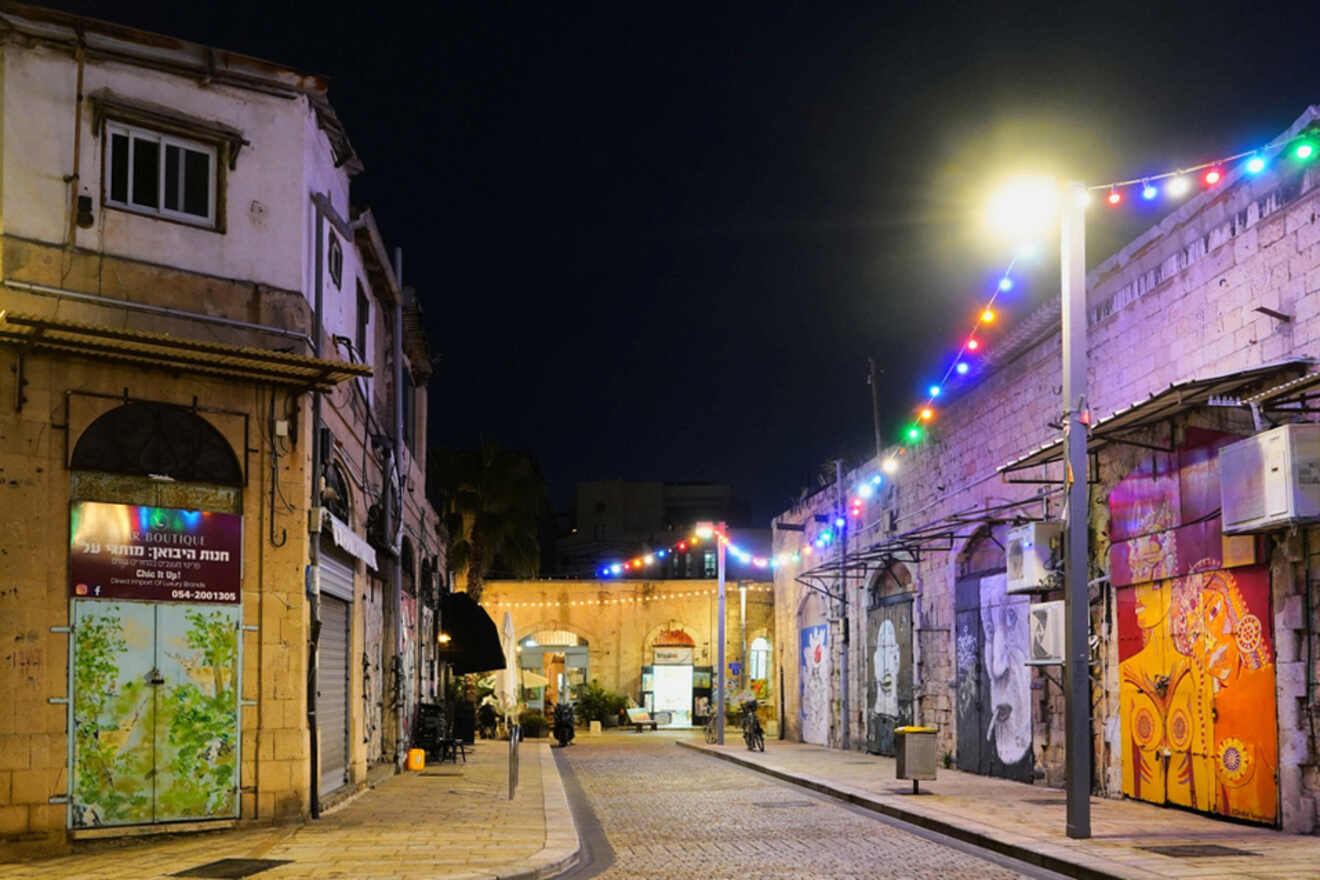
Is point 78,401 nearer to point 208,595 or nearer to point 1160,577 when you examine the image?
point 208,595

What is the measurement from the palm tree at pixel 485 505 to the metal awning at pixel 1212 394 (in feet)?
97.0

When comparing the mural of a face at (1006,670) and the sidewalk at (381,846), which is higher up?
the mural of a face at (1006,670)

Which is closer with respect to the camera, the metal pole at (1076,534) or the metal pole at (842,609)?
the metal pole at (1076,534)

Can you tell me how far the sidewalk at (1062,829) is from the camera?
10.4 meters

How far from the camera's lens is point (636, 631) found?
51875 millimetres

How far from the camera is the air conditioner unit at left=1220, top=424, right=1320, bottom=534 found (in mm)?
11664

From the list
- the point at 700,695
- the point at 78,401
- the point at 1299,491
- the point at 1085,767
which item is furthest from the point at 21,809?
the point at 700,695

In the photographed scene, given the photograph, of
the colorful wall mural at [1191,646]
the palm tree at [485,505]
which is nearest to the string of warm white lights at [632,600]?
the palm tree at [485,505]

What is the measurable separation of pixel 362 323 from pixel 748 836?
1025 cm

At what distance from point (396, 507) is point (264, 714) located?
10.2 meters

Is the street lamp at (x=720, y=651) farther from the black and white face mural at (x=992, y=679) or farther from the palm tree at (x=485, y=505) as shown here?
the black and white face mural at (x=992, y=679)

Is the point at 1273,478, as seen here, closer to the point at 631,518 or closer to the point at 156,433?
the point at 156,433

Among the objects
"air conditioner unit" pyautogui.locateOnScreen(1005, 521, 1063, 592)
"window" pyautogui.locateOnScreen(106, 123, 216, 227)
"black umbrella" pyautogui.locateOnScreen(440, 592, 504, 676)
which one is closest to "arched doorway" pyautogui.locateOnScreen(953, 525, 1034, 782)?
"air conditioner unit" pyautogui.locateOnScreen(1005, 521, 1063, 592)

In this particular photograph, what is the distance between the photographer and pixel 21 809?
11938 millimetres
